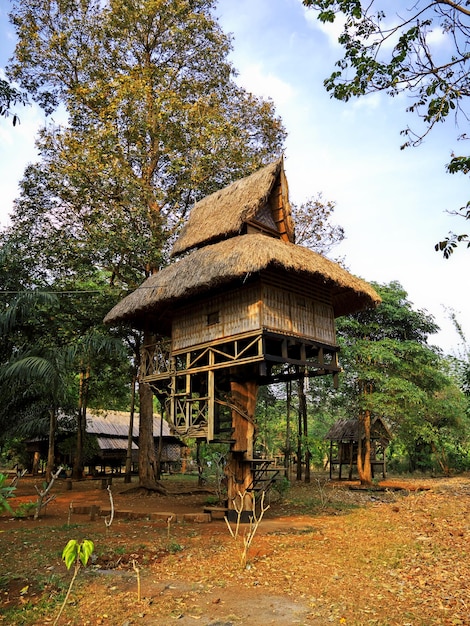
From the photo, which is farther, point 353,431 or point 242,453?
point 353,431

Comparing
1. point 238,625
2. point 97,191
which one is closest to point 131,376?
point 97,191

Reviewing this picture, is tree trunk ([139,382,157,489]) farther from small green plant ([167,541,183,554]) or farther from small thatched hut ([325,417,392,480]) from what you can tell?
small thatched hut ([325,417,392,480])

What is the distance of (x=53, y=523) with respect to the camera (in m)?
11.4

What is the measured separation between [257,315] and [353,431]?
56.5 ft

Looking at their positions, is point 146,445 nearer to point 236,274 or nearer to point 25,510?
point 25,510

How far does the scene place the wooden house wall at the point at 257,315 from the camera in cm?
1229

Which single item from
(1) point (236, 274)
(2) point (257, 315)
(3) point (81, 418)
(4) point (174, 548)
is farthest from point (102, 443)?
(4) point (174, 548)

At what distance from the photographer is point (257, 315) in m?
12.1

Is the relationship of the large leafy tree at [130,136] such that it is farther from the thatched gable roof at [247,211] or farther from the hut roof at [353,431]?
the hut roof at [353,431]

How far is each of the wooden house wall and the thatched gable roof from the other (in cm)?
227

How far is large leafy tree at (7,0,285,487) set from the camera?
1817 cm

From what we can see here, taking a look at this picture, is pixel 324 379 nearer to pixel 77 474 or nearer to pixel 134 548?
pixel 77 474

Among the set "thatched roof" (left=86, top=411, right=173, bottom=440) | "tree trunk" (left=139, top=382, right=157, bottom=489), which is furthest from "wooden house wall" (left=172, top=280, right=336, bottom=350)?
"thatched roof" (left=86, top=411, right=173, bottom=440)

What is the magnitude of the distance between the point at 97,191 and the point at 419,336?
1585cm
